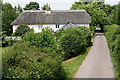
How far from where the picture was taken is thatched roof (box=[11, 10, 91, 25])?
110ft

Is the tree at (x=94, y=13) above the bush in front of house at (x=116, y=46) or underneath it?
above

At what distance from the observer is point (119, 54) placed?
941cm

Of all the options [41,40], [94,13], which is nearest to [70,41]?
[41,40]

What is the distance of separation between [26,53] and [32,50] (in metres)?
0.64

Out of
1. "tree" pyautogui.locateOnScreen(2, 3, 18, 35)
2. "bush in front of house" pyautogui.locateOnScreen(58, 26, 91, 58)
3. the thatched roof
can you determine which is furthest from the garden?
"tree" pyautogui.locateOnScreen(2, 3, 18, 35)

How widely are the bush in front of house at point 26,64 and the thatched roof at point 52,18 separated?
25.6 m

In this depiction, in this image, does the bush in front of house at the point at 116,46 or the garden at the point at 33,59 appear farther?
the bush in front of house at the point at 116,46

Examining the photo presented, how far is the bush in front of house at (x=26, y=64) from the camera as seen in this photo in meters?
6.58

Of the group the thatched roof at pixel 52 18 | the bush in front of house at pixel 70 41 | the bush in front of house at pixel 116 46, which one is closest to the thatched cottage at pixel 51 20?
the thatched roof at pixel 52 18

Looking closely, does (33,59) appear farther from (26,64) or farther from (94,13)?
(94,13)

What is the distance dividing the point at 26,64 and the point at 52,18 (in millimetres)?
27228

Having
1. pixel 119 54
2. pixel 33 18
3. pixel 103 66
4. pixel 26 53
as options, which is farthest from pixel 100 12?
pixel 26 53

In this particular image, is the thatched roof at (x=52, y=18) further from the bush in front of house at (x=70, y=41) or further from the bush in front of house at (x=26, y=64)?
the bush in front of house at (x=26, y=64)

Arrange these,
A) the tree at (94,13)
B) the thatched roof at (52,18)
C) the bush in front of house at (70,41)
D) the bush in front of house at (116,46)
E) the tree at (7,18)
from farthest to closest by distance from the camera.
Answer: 1. the tree at (94,13)
2. the tree at (7,18)
3. the thatched roof at (52,18)
4. the bush in front of house at (70,41)
5. the bush in front of house at (116,46)
